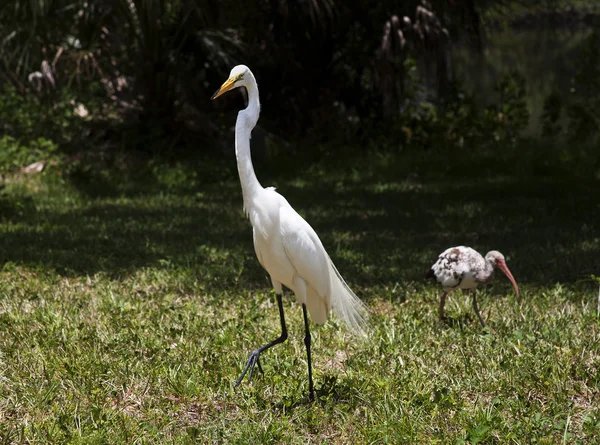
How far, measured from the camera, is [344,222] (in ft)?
26.6

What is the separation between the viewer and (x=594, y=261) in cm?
635

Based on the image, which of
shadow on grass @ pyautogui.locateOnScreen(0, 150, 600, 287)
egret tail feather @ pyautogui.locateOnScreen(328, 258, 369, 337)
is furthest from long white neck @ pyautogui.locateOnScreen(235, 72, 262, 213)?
shadow on grass @ pyautogui.locateOnScreen(0, 150, 600, 287)

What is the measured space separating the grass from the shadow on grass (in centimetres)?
3

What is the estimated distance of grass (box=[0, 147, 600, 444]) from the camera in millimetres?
3492

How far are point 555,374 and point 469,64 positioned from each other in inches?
952

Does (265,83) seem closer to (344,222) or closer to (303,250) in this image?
(344,222)

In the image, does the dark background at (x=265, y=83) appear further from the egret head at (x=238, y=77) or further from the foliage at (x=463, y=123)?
the egret head at (x=238, y=77)

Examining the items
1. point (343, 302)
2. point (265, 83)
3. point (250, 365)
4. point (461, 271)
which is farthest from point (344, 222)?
point (265, 83)

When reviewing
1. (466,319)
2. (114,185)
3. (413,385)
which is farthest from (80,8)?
(413,385)

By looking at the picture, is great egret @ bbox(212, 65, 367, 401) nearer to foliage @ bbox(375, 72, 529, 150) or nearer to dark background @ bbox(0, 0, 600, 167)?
dark background @ bbox(0, 0, 600, 167)

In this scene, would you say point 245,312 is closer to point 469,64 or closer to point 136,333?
point 136,333

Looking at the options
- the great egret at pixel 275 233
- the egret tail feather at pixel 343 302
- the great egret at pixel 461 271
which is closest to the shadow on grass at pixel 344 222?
the great egret at pixel 461 271

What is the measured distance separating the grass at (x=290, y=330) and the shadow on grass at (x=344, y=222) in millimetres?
33

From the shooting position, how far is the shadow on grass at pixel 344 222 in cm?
632
